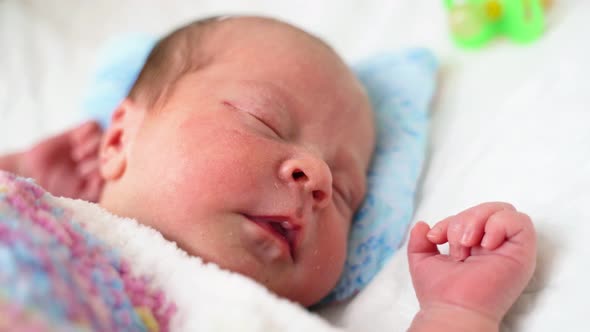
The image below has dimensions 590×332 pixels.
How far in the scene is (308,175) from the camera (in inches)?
38.7

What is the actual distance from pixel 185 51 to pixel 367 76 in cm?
50

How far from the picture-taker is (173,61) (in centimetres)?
127

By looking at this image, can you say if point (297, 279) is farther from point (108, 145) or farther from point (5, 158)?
point (5, 158)

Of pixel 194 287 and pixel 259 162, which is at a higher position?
pixel 259 162

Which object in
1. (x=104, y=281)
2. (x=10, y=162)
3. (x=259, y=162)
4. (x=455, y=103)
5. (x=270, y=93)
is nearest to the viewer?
(x=104, y=281)

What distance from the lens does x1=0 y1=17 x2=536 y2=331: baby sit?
35.2 inches

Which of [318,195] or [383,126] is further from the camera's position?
[383,126]

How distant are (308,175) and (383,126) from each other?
499 millimetres

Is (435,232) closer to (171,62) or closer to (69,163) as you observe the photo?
(171,62)

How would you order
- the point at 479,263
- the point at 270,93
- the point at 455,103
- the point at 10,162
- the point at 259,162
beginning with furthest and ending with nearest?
the point at 10,162, the point at 455,103, the point at 270,93, the point at 259,162, the point at 479,263

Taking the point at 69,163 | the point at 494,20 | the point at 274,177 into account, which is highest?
the point at 494,20

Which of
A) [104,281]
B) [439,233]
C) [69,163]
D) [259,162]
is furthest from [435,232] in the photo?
[69,163]

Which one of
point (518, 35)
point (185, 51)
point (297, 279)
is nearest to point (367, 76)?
point (518, 35)

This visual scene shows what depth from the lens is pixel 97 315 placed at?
2.28 ft
